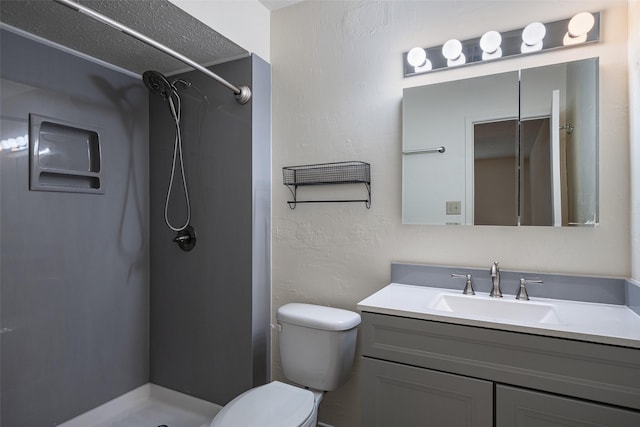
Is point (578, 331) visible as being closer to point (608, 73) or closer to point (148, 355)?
point (608, 73)

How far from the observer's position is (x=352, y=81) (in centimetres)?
197

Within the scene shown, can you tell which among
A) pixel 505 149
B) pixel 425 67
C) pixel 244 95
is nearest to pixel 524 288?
pixel 505 149

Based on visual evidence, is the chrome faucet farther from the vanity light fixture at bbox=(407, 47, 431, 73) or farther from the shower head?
the shower head

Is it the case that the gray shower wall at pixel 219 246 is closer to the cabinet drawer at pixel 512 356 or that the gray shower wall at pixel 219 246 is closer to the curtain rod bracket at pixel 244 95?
the curtain rod bracket at pixel 244 95

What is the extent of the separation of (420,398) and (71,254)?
6.36 feet

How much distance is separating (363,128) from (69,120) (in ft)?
5.33

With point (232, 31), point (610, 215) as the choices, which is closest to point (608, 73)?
point (610, 215)

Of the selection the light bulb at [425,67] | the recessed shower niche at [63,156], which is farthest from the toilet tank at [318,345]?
the recessed shower niche at [63,156]

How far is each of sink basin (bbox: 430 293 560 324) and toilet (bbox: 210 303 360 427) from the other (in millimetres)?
442

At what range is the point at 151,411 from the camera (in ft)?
7.30

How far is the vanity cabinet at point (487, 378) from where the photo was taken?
1073 millimetres

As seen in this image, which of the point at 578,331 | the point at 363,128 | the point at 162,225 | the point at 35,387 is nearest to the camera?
the point at 578,331

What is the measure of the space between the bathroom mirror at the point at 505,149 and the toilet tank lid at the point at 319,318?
57cm

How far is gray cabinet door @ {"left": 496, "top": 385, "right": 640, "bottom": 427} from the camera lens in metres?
1.06
